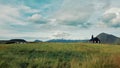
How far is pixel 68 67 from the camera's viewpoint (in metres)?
15.5

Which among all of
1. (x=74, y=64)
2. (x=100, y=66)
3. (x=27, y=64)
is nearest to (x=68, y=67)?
(x=74, y=64)

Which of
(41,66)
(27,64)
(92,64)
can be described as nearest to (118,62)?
(92,64)

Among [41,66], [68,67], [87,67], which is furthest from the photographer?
[41,66]

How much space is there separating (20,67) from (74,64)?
3057 millimetres

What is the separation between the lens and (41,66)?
16.6 m

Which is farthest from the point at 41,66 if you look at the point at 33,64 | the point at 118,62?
the point at 118,62

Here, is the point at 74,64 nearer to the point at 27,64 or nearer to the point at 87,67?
the point at 87,67

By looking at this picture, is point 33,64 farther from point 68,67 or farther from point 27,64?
point 68,67

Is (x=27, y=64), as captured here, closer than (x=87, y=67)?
No

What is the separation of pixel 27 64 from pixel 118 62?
5.58 m

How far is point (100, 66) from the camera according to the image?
1469cm

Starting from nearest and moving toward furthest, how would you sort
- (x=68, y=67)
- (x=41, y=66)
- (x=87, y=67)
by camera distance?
(x=87, y=67) < (x=68, y=67) < (x=41, y=66)

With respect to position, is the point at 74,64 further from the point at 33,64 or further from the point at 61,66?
the point at 33,64

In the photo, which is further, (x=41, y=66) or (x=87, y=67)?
(x=41, y=66)
